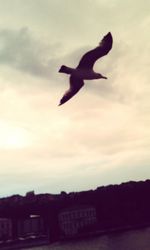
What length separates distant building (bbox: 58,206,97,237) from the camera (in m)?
92.0

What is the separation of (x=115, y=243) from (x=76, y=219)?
28107 millimetres

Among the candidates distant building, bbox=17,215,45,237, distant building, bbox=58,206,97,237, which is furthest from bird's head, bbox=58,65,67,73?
distant building, bbox=17,215,45,237

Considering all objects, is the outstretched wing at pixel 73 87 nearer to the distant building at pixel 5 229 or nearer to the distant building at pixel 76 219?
the distant building at pixel 76 219

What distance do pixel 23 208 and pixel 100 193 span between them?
21.1 m

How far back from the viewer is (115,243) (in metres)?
69.5

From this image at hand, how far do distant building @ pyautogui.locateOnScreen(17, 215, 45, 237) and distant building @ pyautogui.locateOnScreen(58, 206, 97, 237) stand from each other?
25.5 ft

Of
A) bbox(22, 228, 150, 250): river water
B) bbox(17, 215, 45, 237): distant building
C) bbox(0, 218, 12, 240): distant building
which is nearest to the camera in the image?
bbox(22, 228, 150, 250): river water

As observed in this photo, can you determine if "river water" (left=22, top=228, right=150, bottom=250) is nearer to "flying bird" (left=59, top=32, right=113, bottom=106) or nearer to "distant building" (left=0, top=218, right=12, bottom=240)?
"distant building" (left=0, top=218, right=12, bottom=240)

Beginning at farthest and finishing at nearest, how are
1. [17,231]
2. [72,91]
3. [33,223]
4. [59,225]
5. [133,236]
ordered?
[33,223], [17,231], [59,225], [133,236], [72,91]

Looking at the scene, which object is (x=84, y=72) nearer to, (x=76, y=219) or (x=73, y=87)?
(x=73, y=87)

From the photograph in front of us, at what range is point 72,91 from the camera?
1259 cm

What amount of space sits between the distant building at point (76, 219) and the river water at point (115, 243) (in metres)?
9.03

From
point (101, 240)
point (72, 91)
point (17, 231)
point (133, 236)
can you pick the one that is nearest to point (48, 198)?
point (17, 231)

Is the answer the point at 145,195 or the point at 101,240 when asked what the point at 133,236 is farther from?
the point at 145,195
